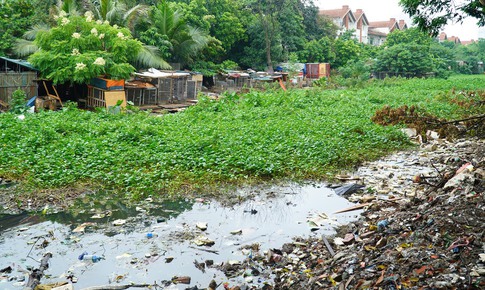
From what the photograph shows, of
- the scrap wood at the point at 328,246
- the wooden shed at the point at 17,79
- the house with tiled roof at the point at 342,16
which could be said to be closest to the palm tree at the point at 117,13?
the wooden shed at the point at 17,79

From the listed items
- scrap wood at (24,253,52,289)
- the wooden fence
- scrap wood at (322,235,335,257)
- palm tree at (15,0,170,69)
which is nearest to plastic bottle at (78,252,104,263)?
scrap wood at (24,253,52,289)

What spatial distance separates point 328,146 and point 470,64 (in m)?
53.5

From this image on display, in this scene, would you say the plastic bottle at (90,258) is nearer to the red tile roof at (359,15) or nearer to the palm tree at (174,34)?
the palm tree at (174,34)

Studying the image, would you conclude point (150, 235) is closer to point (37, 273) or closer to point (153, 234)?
point (153, 234)

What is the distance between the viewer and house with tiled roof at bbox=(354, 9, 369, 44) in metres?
57.9

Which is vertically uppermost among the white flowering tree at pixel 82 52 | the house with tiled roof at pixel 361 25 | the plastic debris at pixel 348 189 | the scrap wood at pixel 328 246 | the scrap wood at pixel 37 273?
the house with tiled roof at pixel 361 25

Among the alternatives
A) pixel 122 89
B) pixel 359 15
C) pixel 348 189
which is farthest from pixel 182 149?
pixel 359 15

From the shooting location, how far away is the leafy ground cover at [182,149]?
8.09 meters

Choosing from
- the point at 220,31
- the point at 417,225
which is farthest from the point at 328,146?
the point at 220,31

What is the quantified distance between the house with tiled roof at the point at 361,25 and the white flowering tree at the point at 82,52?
44365mm

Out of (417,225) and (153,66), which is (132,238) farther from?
(153,66)

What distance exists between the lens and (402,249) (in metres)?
4.57

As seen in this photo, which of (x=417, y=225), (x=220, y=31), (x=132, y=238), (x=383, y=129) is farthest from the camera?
(x=220, y=31)

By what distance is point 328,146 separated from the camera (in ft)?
32.7
